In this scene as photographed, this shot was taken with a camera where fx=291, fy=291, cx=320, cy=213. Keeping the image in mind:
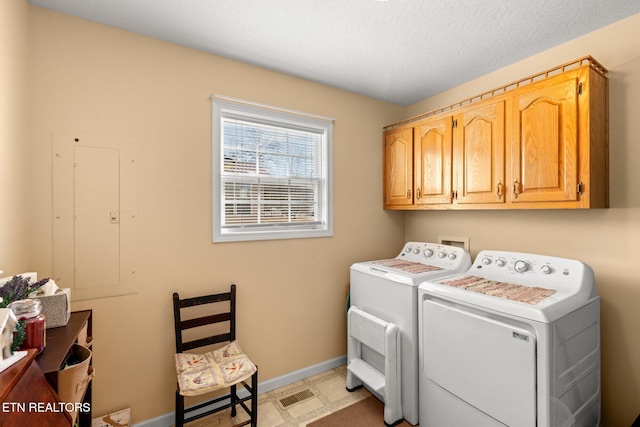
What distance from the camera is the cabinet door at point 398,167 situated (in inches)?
107

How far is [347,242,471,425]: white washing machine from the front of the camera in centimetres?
200

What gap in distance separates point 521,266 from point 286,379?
198 centimetres

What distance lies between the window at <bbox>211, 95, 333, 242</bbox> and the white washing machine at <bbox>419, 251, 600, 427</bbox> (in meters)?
1.20

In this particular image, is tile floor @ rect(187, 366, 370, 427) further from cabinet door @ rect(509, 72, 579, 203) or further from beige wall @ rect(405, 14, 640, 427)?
cabinet door @ rect(509, 72, 579, 203)

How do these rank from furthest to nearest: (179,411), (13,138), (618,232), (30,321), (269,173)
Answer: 1. (269,173)
2. (618,232)
3. (179,411)
4. (13,138)
5. (30,321)

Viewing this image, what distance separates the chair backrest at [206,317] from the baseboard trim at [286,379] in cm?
47

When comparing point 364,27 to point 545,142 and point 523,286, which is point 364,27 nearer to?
point 545,142

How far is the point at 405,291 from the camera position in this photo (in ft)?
6.67

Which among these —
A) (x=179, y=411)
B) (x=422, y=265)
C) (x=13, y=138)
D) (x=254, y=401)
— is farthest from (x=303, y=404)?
(x=13, y=138)

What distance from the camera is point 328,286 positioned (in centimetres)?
269

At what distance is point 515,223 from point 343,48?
1.85m

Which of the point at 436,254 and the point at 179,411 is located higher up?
the point at 436,254

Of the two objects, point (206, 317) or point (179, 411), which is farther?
point (206, 317)

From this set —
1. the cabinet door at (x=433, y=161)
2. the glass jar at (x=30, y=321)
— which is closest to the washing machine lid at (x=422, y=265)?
the cabinet door at (x=433, y=161)
